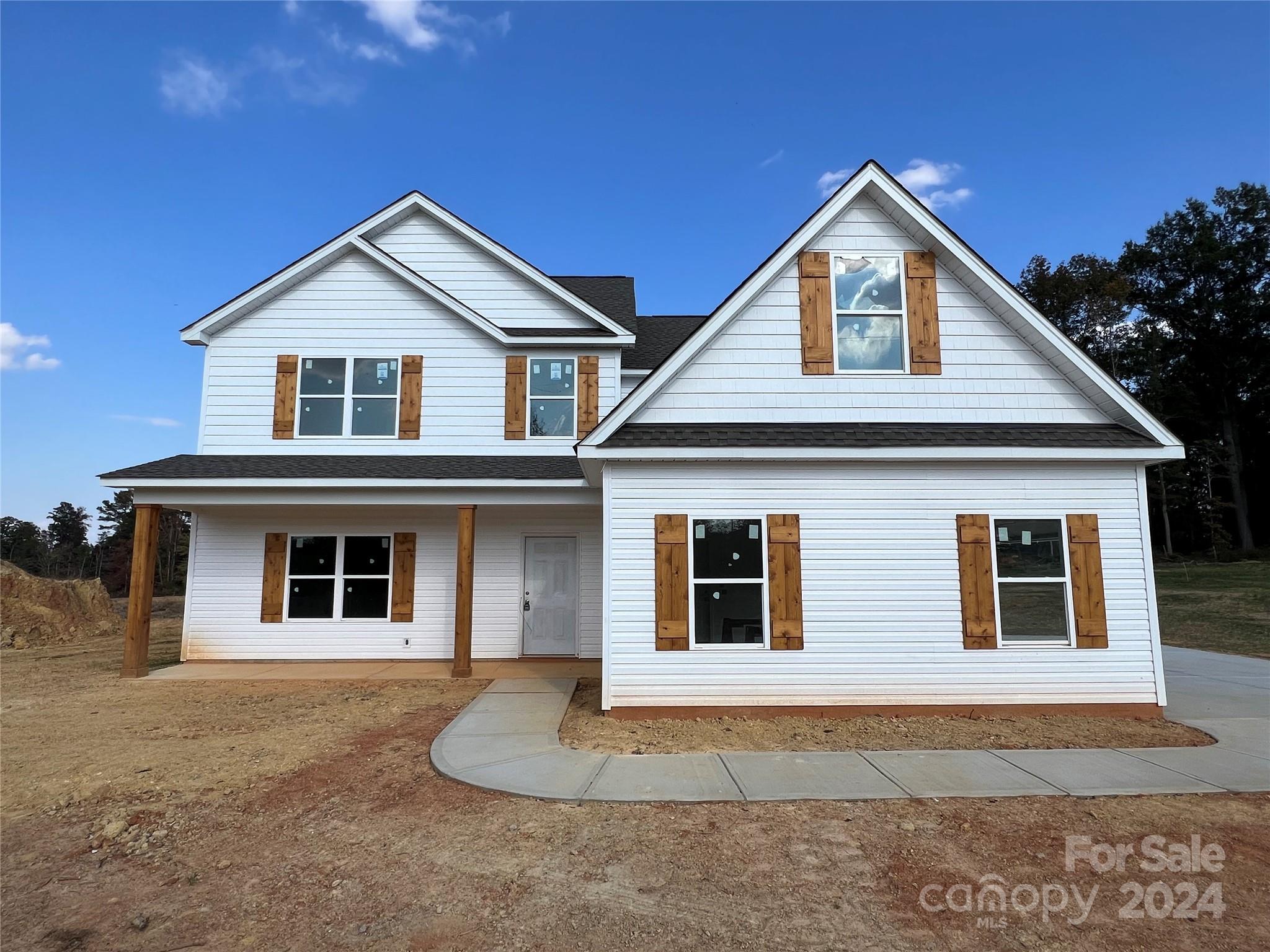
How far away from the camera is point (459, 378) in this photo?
1263 centimetres

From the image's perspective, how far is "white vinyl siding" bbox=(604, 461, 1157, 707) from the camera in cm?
801

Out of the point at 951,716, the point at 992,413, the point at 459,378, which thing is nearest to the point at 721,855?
the point at 951,716

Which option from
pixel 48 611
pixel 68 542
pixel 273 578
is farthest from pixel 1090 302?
pixel 68 542

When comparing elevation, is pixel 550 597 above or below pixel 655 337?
below

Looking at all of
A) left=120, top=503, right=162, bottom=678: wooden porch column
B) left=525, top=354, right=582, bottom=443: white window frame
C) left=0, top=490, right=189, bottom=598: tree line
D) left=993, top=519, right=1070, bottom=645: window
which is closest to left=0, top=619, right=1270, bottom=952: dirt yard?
left=993, top=519, right=1070, bottom=645: window

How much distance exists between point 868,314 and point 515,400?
6.60m

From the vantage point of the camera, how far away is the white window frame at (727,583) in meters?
8.05

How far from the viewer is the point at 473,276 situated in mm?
13352

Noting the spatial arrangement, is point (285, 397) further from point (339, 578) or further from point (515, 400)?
point (515, 400)

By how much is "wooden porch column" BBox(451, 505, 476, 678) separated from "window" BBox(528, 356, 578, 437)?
7.81ft

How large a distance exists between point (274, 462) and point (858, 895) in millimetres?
11055

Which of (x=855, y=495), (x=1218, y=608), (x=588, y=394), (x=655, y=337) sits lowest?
(x=1218, y=608)

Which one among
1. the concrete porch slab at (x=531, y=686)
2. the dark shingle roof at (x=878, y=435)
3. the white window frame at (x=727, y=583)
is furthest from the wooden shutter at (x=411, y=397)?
the white window frame at (x=727, y=583)

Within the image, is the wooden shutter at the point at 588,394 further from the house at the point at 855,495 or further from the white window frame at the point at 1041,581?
the white window frame at the point at 1041,581
